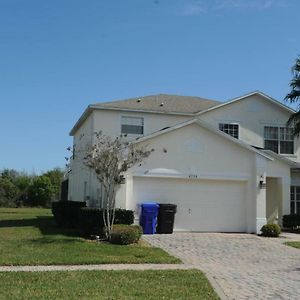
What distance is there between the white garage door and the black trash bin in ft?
3.01

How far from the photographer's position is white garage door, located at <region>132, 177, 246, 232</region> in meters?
22.3

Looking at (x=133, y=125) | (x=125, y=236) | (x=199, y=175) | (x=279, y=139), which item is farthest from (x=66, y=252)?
(x=279, y=139)

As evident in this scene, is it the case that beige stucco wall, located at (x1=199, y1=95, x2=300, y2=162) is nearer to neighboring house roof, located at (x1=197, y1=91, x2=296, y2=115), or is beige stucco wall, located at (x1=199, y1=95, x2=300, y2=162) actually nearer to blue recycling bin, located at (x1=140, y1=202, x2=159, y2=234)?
neighboring house roof, located at (x1=197, y1=91, x2=296, y2=115)

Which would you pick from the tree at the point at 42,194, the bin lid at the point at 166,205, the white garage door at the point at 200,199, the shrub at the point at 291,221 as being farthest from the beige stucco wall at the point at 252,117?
the tree at the point at 42,194

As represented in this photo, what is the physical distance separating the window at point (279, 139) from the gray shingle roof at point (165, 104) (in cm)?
345

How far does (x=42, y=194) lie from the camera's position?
61.7 metres

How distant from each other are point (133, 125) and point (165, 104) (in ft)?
8.36

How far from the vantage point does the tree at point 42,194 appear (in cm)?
6153

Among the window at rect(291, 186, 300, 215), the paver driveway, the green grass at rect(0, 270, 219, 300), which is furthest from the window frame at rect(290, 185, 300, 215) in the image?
the green grass at rect(0, 270, 219, 300)

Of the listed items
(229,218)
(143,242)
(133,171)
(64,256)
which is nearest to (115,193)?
(133,171)

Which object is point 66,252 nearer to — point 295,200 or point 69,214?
point 69,214

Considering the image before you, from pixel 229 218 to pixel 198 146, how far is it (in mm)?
3402

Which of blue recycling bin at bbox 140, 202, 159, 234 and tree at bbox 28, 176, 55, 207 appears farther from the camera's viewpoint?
tree at bbox 28, 176, 55, 207

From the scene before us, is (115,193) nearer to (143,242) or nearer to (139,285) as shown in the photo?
(143,242)
